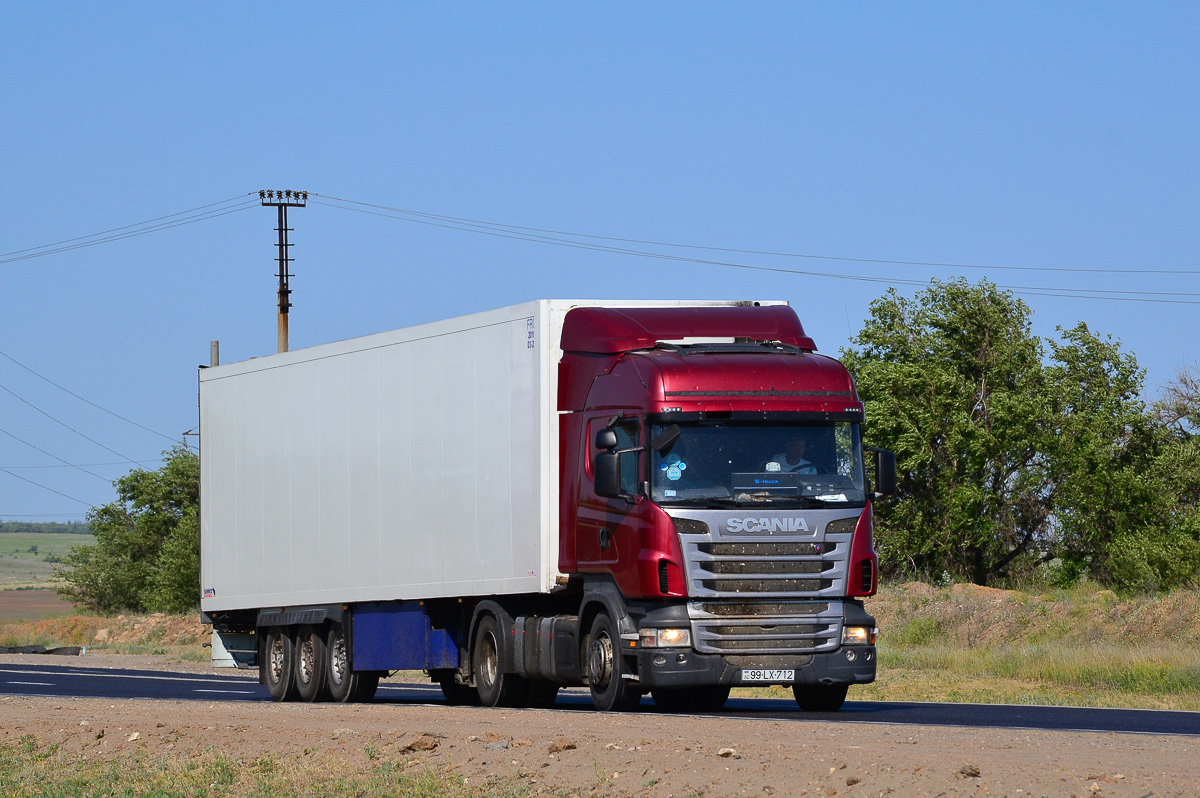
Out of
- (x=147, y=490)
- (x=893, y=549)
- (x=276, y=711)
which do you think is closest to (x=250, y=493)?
(x=276, y=711)

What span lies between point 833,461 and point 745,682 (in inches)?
91.6

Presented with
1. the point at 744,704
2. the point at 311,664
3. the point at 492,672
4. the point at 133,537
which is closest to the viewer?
the point at 492,672

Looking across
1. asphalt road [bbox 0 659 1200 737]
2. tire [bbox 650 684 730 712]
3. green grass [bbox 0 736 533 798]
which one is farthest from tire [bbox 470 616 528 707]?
green grass [bbox 0 736 533 798]

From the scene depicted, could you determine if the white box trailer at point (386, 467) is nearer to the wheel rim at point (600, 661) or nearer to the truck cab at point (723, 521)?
the wheel rim at point (600, 661)

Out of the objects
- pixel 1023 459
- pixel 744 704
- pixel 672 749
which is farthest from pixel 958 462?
pixel 672 749

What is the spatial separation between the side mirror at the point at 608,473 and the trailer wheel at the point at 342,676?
6538mm

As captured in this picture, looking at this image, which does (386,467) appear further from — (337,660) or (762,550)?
(762,550)

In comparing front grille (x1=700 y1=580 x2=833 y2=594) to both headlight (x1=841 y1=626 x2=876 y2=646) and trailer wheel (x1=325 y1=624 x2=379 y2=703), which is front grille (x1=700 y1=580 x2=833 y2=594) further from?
trailer wheel (x1=325 y1=624 x2=379 y2=703)

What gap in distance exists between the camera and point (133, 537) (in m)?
72.4

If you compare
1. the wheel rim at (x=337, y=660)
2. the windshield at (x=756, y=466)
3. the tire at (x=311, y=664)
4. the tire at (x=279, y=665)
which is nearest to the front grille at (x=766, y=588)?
the windshield at (x=756, y=466)

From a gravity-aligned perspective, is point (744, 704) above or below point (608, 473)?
below

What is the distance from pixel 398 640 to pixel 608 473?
539cm

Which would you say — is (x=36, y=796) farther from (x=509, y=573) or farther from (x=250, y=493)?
(x=250, y=493)

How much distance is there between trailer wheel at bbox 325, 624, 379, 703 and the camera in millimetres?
22406
